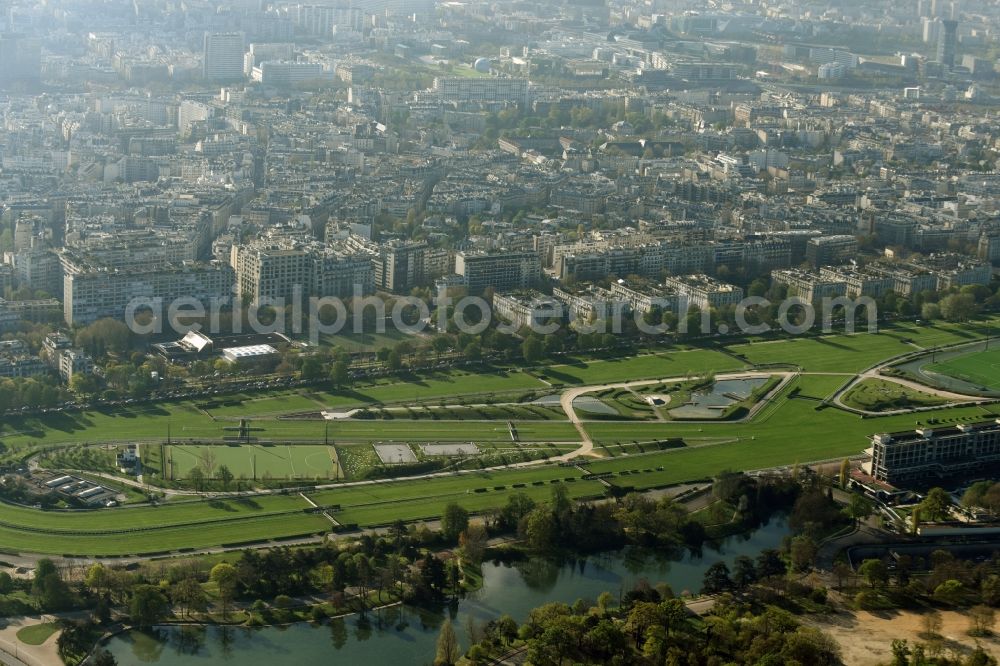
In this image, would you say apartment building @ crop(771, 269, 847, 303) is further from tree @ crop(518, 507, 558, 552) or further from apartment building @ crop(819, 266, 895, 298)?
tree @ crop(518, 507, 558, 552)

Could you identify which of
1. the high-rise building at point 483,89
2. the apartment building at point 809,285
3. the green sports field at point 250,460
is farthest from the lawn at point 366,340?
the high-rise building at point 483,89

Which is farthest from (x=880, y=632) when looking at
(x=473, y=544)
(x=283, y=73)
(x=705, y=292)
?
(x=283, y=73)

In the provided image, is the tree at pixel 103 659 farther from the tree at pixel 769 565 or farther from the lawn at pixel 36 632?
the tree at pixel 769 565

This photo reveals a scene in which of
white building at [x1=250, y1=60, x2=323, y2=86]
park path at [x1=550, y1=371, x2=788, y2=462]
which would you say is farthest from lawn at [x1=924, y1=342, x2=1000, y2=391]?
white building at [x1=250, y1=60, x2=323, y2=86]

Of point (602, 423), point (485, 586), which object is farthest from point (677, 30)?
point (485, 586)

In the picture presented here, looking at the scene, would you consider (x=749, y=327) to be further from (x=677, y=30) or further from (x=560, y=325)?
(x=677, y=30)

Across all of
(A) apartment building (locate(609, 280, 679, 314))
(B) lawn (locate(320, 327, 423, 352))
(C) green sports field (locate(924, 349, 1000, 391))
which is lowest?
(C) green sports field (locate(924, 349, 1000, 391))

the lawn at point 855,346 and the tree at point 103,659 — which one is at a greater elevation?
the lawn at point 855,346
